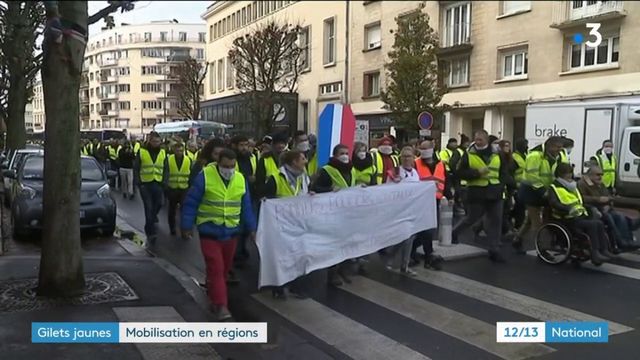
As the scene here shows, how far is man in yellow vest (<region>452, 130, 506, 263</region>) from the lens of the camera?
8.59 meters

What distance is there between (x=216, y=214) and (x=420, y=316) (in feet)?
7.52

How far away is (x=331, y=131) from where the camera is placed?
909 cm

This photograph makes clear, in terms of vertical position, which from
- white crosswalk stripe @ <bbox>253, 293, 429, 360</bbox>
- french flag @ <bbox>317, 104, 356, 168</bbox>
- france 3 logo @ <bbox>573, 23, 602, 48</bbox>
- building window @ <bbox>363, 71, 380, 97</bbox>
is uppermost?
france 3 logo @ <bbox>573, 23, 602, 48</bbox>

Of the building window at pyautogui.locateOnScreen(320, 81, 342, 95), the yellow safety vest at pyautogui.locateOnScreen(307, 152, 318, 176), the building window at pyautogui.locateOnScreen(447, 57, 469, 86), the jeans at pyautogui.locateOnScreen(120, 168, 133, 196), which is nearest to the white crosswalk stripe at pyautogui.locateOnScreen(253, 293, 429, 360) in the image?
the yellow safety vest at pyautogui.locateOnScreen(307, 152, 318, 176)

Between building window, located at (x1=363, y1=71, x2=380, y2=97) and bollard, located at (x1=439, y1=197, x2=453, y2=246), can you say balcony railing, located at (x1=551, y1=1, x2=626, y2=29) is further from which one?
bollard, located at (x1=439, y1=197, x2=453, y2=246)

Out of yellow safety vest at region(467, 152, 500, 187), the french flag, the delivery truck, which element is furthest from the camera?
the delivery truck

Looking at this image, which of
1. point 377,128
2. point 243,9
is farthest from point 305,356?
point 243,9

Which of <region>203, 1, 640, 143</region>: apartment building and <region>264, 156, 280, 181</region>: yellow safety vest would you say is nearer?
<region>264, 156, 280, 181</region>: yellow safety vest

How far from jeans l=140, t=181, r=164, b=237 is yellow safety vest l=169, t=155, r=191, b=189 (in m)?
0.32

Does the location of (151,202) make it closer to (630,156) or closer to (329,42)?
(630,156)

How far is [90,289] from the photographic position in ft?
21.5

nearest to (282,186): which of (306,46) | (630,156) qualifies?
(630,156)

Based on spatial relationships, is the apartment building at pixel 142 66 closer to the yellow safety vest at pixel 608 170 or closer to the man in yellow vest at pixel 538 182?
the yellow safety vest at pixel 608 170

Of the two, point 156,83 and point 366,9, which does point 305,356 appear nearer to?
point 366,9
